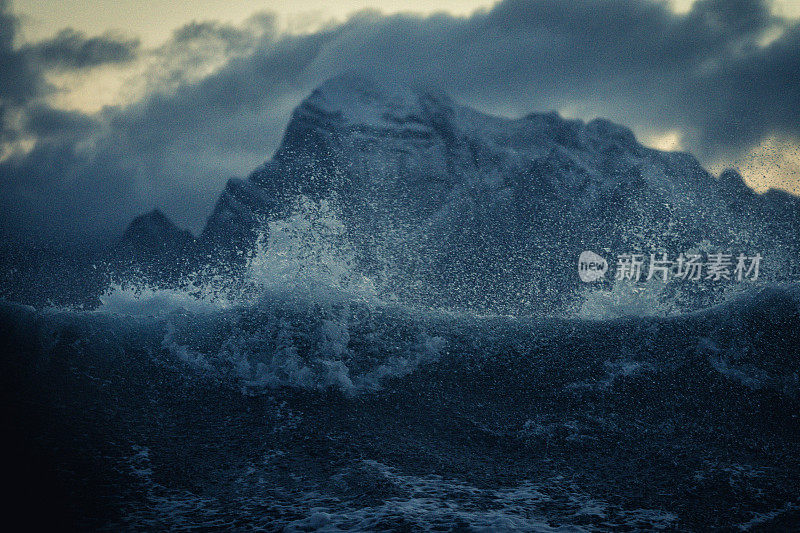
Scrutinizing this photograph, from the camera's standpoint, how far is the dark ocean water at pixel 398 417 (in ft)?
13.4

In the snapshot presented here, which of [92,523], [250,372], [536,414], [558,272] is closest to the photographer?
[92,523]

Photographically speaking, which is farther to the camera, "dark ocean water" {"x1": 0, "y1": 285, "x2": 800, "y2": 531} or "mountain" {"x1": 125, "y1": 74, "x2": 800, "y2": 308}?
"mountain" {"x1": 125, "y1": 74, "x2": 800, "y2": 308}

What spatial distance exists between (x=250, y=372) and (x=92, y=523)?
3.27m

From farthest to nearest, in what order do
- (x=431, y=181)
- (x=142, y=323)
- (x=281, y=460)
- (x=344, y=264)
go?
(x=431, y=181)
(x=344, y=264)
(x=142, y=323)
(x=281, y=460)

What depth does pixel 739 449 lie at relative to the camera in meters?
5.30

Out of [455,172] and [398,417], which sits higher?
[455,172]

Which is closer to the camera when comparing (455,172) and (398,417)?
(398,417)

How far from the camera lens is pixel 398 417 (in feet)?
19.9

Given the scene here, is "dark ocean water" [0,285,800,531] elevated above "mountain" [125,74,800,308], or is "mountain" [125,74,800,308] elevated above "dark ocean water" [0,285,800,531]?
"mountain" [125,74,800,308]

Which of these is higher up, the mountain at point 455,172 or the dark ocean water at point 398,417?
the mountain at point 455,172

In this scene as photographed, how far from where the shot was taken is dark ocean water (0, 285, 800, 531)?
13.4ft

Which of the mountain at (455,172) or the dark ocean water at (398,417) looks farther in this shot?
the mountain at (455,172)

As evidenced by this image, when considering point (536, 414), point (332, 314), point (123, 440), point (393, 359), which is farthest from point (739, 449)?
point (123, 440)

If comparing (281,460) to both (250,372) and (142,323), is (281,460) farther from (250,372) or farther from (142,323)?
(142,323)
